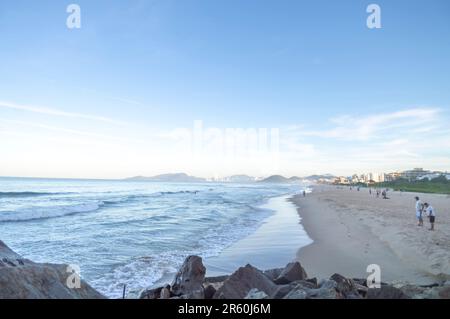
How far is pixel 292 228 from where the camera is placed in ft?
68.9

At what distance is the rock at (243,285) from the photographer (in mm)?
4955

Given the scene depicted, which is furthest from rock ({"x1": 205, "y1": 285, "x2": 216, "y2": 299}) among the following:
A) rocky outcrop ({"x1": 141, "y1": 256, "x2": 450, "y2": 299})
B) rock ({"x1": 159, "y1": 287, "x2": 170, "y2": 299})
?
rock ({"x1": 159, "y1": 287, "x2": 170, "y2": 299})

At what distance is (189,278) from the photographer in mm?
5719

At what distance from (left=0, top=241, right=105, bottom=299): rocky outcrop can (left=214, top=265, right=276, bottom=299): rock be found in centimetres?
196

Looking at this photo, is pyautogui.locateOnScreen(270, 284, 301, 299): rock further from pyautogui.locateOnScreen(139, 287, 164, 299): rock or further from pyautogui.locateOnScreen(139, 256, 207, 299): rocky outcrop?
pyautogui.locateOnScreen(139, 287, 164, 299): rock

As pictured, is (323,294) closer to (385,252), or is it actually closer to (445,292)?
(445,292)

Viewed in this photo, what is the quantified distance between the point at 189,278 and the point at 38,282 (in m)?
2.47
